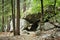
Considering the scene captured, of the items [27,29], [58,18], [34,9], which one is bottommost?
[27,29]

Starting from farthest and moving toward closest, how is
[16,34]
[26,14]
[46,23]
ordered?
[26,14], [46,23], [16,34]

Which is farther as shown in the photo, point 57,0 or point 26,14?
point 26,14

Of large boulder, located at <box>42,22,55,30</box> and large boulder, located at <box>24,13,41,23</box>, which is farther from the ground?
large boulder, located at <box>24,13,41,23</box>

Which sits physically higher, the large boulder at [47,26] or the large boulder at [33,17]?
the large boulder at [33,17]

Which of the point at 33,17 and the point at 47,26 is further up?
the point at 33,17

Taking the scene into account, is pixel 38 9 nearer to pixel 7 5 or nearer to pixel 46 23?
pixel 46 23

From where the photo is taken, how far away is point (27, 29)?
19141mm

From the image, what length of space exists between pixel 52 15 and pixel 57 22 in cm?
122

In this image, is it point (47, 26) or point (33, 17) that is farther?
point (33, 17)

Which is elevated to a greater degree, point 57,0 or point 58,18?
point 57,0

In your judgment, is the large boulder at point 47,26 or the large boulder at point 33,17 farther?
the large boulder at point 33,17

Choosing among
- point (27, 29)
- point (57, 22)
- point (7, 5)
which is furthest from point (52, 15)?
point (7, 5)

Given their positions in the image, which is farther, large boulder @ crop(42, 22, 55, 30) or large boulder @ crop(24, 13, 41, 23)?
large boulder @ crop(24, 13, 41, 23)

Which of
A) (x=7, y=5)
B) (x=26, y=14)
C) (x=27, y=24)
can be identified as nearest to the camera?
(x=7, y=5)
